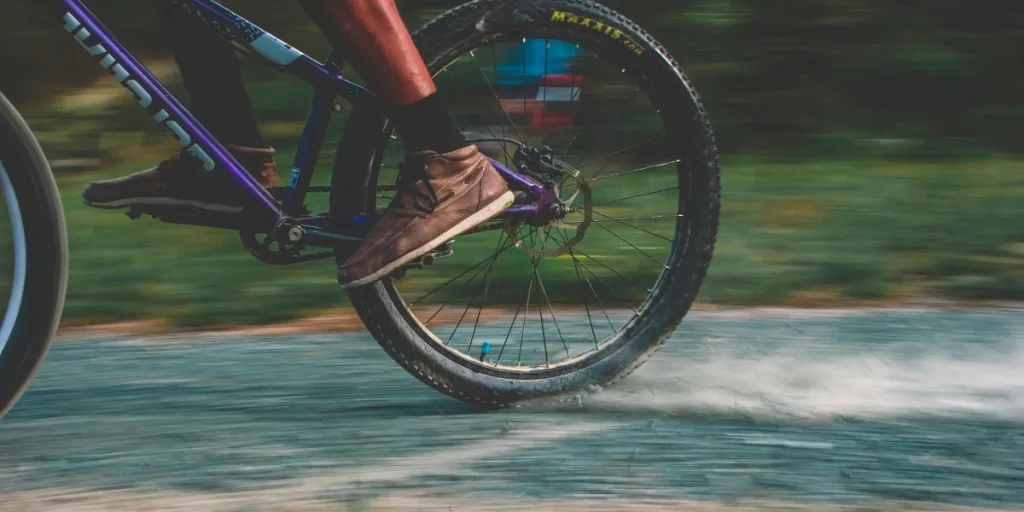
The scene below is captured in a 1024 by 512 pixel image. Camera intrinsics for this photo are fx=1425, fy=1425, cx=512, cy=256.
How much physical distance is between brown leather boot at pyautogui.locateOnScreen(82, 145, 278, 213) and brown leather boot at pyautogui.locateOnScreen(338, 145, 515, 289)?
34 cm

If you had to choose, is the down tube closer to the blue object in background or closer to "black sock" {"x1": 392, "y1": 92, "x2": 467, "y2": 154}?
"black sock" {"x1": 392, "y1": 92, "x2": 467, "y2": 154}

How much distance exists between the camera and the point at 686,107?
345cm

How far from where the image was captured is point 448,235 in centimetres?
323

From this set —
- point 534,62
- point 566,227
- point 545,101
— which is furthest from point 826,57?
point 566,227

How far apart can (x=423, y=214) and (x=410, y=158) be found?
0.13 m

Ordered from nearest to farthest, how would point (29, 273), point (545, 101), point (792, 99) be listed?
point (29, 273) < point (545, 101) < point (792, 99)

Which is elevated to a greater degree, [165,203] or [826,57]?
[826,57]

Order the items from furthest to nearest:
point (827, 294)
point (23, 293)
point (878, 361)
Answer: point (827, 294)
point (878, 361)
point (23, 293)

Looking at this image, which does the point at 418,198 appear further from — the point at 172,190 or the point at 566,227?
the point at 172,190

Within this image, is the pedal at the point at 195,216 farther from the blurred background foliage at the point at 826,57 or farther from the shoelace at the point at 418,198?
the blurred background foliage at the point at 826,57

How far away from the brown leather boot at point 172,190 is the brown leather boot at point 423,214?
13.2 inches

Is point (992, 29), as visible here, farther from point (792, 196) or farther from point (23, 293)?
point (23, 293)

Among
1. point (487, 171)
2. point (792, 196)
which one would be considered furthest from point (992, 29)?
point (487, 171)

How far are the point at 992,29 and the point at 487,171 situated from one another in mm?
4635
